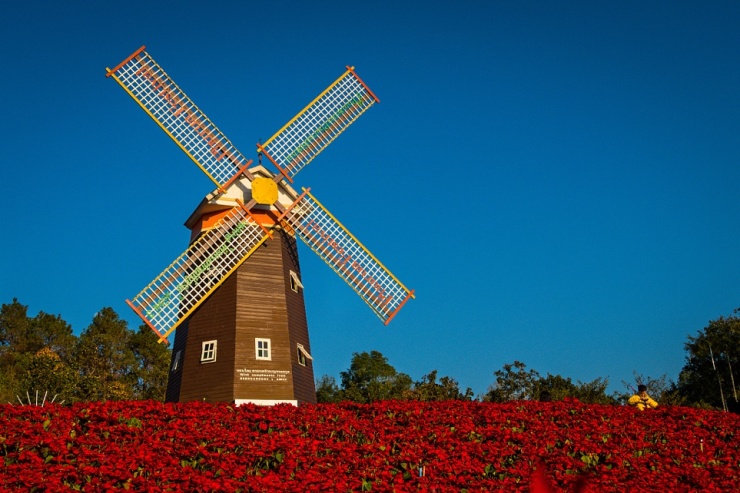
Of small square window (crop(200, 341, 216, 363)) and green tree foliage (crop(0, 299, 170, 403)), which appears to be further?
green tree foliage (crop(0, 299, 170, 403))

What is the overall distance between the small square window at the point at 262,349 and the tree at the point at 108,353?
40.2m

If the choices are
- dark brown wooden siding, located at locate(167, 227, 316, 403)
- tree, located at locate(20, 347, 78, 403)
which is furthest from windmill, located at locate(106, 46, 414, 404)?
tree, located at locate(20, 347, 78, 403)

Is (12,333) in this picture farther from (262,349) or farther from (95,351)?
(262,349)

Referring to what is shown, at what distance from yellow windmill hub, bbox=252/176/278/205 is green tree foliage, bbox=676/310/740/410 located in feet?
146

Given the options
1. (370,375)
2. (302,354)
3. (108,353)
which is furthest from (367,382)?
(302,354)

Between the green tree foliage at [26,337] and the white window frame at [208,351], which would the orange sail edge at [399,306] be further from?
the green tree foliage at [26,337]

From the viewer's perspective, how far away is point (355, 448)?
519 inches

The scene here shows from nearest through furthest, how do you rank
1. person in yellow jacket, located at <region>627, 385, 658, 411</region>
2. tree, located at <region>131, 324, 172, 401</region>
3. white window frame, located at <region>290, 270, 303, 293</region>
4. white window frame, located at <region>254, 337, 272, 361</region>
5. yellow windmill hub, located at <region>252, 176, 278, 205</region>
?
person in yellow jacket, located at <region>627, 385, 658, 411</region>
white window frame, located at <region>254, 337, 272, 361</region>
yellow windmill hub, located at <region>252, 176, 278, 205</region>
white window frame, located at <region>290, 270, 303, 293</region>
tree, located at <region>131, 324, 172, 401</region>

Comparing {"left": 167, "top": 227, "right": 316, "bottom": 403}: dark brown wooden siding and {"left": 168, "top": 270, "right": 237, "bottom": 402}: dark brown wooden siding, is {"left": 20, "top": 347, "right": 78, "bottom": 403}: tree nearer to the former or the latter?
{"left": 167, "top": 227, "right": 316, "bottom": 403}: dark brown wooden siding

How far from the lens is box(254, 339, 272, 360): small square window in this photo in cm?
2053

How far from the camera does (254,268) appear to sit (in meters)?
21.8

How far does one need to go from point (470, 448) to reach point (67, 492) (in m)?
6.71

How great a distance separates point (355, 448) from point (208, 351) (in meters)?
8.71

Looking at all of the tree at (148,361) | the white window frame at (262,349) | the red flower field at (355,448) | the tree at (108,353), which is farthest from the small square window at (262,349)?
the tree at (148,361)
